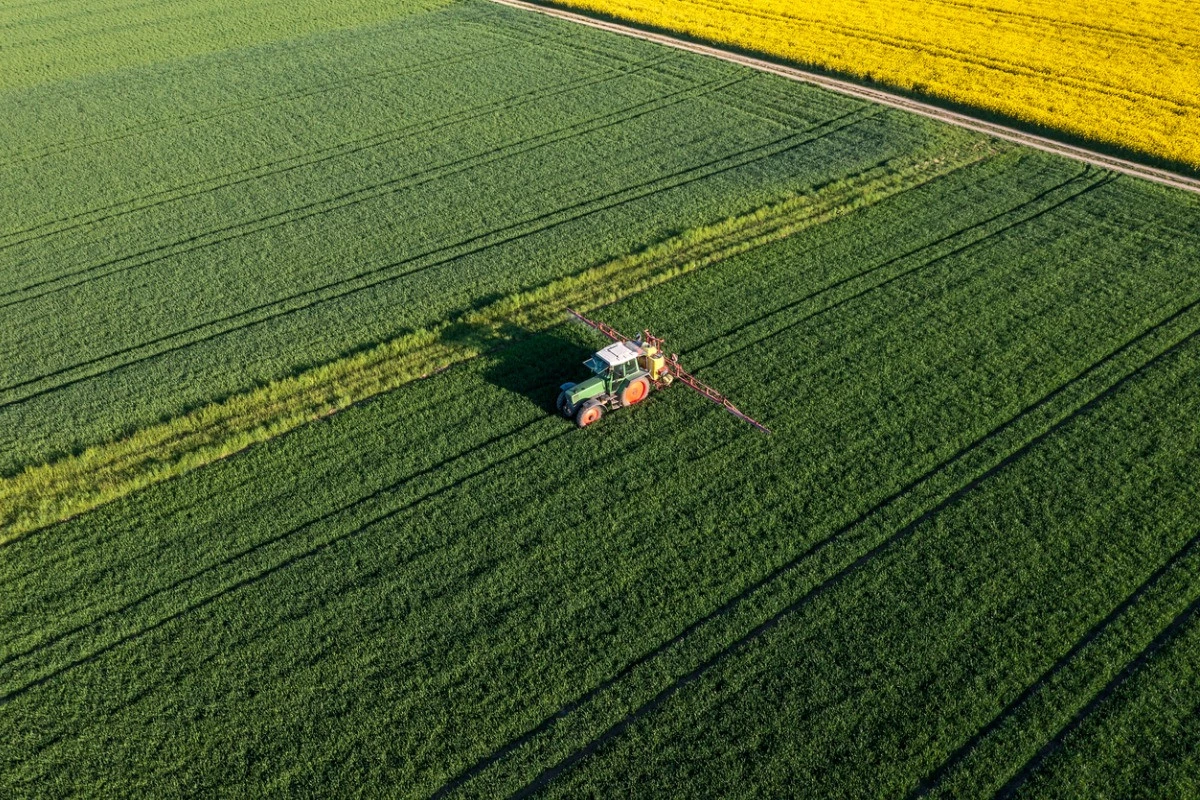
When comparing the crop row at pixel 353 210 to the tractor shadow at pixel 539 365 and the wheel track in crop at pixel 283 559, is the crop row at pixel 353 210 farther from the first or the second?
the wheel track in crop at pixel 283 559

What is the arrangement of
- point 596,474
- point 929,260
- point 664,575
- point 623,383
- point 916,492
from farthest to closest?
point 929,260, point 623,383, point 596,474, point 916,492, point 664,575

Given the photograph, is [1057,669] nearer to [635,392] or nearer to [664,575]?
[664,575]

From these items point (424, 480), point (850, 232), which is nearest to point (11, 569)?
point (424, 480)

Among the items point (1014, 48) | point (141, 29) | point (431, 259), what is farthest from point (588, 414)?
point (141, 29)

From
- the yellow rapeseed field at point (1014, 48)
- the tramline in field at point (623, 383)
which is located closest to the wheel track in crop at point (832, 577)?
the tramline in field at point (623, 383)

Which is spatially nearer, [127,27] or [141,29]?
[141,29]

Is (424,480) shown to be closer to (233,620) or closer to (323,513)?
(323,513)

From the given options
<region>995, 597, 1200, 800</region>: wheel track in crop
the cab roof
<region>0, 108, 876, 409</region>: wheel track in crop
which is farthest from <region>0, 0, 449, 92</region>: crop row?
<region>995, 597, 1200, 800</region>: wheel track in crop
